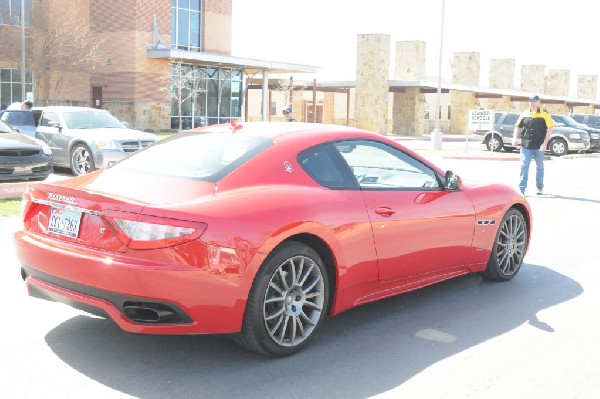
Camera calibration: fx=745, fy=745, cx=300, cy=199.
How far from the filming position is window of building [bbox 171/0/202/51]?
46.1 m

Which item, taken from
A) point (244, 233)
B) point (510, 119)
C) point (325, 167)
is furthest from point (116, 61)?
point (244, 233)

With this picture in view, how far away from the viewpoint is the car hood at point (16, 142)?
13125 mm

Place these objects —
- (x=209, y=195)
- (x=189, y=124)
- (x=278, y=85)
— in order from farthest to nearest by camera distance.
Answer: (x=278, y=85) → (x=189, y=124) → (x=209, y=195)

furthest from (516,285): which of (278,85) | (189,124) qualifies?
(278,85)

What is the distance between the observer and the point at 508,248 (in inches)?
277

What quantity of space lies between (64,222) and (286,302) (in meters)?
1.49

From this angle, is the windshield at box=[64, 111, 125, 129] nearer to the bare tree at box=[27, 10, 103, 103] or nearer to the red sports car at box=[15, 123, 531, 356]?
the red sports car at box=[15, 123, 531, 356]

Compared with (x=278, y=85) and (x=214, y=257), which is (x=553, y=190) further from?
(x=278, y=85)

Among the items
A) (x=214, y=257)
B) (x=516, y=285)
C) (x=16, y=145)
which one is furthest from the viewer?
(x=16, y=145)

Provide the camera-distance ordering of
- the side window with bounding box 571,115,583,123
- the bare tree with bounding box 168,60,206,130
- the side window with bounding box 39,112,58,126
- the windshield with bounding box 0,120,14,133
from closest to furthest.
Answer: the windshield with bounding box 0,120,14,133 → the side window with bounding box 39,112,58,126 → the side window with bounding box 571,115,583,123 → the bare tree with bounding box 168,60,206,130

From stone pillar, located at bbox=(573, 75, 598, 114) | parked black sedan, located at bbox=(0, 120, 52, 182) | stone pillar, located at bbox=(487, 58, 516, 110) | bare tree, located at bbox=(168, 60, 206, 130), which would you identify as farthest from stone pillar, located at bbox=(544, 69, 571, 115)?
parked black sedan, located at bbox=(0, 120, 52, 182)

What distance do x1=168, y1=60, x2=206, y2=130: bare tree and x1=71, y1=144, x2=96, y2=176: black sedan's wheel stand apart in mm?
27054

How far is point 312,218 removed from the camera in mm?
4812

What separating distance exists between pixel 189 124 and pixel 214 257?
139 ft
